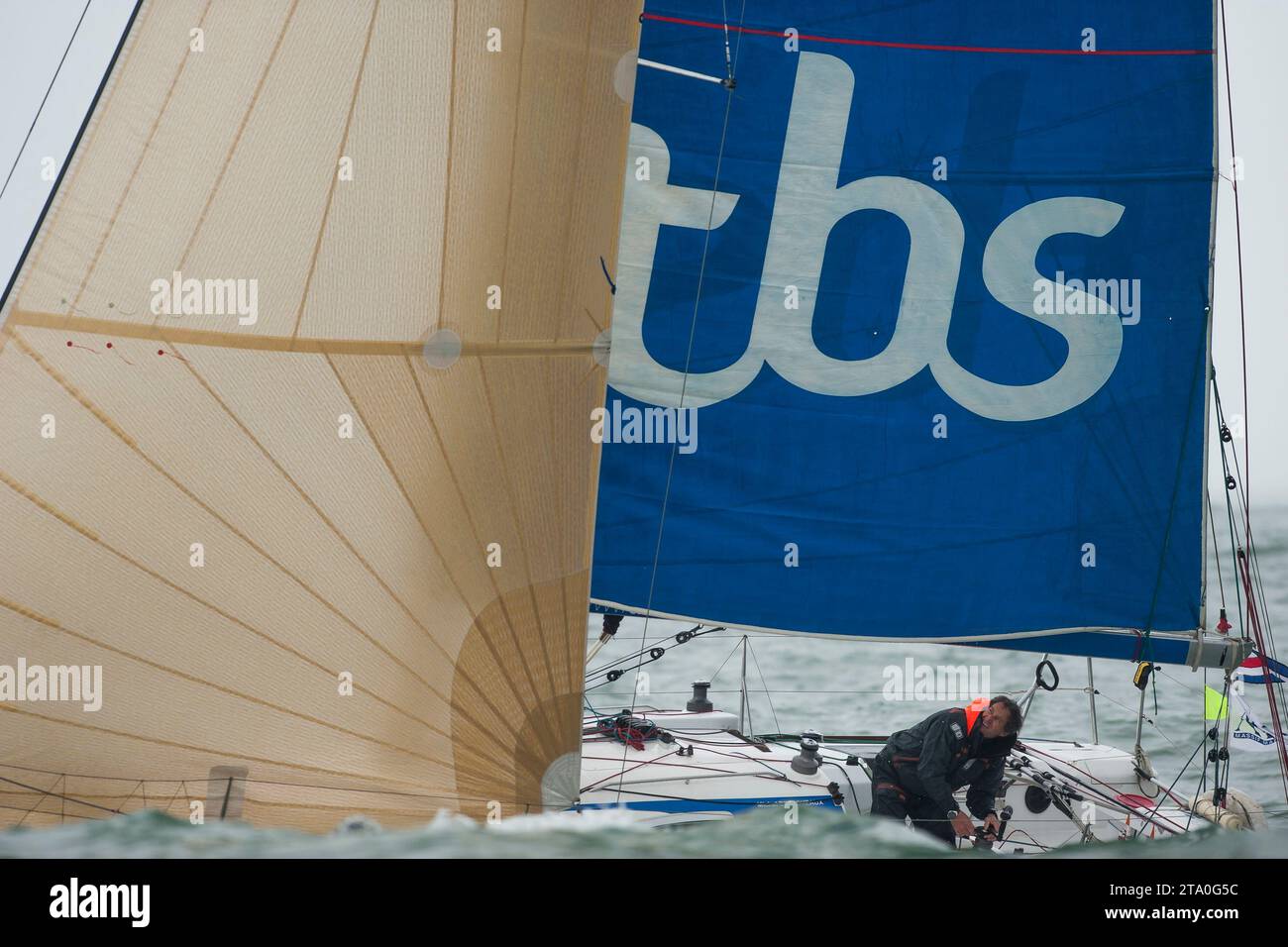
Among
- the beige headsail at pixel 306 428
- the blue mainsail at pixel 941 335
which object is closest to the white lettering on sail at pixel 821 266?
the blue mainsail at pixel 941 335

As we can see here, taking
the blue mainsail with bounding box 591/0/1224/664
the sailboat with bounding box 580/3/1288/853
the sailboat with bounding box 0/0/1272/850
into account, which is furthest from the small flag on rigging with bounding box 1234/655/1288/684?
the sailboat with bounding box 0/0/1272/850

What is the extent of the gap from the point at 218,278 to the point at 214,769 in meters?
1.45

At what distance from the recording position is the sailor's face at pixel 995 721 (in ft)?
18.7

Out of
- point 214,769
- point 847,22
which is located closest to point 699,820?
point 214,769

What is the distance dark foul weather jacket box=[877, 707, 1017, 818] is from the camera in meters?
5.72

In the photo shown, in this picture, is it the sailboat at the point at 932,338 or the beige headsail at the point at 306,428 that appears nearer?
the beige headsail at the point at 306,428

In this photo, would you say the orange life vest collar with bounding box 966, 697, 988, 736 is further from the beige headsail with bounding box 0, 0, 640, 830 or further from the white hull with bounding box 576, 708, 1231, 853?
the beige headsail with bounding box 0, 0, 640, 830

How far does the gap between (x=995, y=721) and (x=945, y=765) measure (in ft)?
0.89

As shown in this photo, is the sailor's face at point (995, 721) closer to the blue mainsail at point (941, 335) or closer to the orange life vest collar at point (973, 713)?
the orange life vest collar at point (973, 713)

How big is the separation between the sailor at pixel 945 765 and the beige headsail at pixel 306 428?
6.09 feet

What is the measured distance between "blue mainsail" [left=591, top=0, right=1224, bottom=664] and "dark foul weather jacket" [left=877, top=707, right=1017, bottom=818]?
34.7 inches

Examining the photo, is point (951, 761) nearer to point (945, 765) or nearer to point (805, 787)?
point (945, 765)

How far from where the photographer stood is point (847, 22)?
261 inches

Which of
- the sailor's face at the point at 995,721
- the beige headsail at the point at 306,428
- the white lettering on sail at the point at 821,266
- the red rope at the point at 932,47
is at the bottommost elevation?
the sailor's face at the point at 995,721
